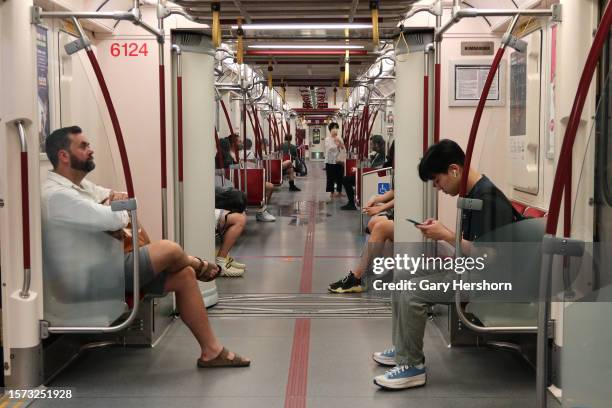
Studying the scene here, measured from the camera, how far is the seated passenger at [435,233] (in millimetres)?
3879

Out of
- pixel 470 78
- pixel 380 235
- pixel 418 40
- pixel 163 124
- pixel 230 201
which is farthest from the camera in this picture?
pixel 230 201

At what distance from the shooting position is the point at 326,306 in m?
5.98

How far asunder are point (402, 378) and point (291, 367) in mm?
731

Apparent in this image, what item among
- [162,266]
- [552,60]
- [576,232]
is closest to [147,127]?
[162,266]

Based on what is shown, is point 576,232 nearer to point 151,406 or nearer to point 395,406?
point 395,406

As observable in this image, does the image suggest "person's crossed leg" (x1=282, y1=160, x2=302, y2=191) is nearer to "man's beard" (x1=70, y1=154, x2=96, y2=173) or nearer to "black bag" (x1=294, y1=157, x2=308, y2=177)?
"black bag" (x1=294, y1=157, x2=308, y2=177)

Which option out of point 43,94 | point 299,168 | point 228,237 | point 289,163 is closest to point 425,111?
point 43,94

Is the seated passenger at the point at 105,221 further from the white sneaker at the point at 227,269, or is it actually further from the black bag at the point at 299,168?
the black bag at the point at 299,168

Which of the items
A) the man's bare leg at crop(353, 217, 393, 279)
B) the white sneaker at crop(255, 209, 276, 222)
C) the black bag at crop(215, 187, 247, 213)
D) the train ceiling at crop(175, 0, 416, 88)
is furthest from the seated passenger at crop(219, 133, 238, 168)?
the man's bare leg at crop(353, 217, 393, 279)

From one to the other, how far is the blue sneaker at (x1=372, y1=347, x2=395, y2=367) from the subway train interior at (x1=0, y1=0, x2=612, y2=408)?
0.01 metres

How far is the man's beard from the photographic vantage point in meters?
4.00

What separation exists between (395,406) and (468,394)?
1.41ft

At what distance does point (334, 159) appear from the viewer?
1567cm

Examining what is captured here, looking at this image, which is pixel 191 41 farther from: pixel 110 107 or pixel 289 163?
pixel 289 163
